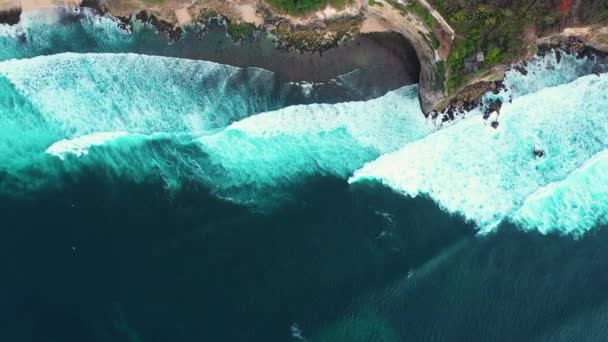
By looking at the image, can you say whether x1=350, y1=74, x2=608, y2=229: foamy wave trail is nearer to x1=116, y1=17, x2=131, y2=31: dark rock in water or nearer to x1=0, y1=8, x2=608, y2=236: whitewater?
x1=0, y1=8, x2=608, y2=236: whitewater

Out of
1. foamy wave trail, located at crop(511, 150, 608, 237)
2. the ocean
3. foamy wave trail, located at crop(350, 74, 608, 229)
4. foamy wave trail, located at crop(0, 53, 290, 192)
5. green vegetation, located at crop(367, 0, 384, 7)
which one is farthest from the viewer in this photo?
foamy wave trail, located at crop(511, 150, 608, 237)

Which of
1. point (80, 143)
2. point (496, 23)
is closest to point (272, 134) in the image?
point (80, 143)

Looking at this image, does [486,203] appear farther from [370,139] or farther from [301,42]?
[301,42]

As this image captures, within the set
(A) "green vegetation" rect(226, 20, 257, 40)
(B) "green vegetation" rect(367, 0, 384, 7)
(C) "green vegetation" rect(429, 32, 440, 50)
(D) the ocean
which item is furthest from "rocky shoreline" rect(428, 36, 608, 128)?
(A) "green vegetation" rect(226, 20, 257, 40)

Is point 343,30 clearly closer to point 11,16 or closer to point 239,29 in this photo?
point 239,29

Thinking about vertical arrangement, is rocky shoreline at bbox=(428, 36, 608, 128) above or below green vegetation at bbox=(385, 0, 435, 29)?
below

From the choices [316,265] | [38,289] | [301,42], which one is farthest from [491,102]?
[38,289]

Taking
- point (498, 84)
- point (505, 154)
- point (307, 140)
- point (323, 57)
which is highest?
point (323, 57)
